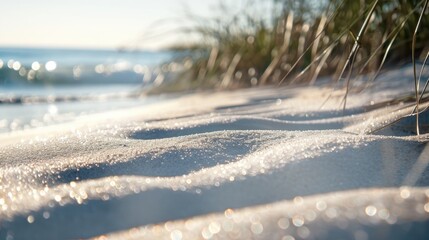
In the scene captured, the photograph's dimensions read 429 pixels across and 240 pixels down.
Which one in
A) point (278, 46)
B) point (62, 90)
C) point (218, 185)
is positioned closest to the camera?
point (218, 185)

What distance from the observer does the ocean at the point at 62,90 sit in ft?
9.96

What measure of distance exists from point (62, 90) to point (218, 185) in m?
5.08

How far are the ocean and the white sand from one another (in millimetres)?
1329

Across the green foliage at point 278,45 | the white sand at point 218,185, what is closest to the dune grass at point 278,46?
the green foliage at point 278,45

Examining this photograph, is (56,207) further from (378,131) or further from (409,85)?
(409,85)

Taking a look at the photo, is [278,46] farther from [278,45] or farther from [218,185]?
[218,185]

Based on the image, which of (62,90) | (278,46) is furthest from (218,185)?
(62,90)

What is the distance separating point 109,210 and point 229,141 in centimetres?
42

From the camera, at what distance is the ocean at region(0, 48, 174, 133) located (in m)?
3.04

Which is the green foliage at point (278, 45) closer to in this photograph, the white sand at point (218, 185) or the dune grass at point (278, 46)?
the dune grass at point (278, 46)

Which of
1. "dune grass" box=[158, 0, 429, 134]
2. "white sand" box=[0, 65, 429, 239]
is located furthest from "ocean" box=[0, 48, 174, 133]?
"white sand" box=[0, 65, 429, 239]

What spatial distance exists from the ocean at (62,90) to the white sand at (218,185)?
133 centimetres

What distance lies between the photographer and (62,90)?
5.80 meters

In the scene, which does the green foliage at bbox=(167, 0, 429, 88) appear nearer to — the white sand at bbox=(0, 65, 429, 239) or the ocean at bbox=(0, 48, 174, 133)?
the ocean at bbox=(0, 48, 174, 133)
